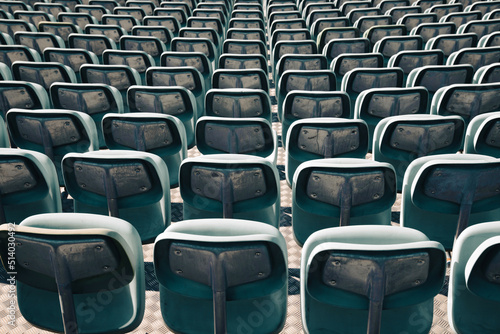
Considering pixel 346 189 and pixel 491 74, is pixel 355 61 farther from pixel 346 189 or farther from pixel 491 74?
pixel 346 189

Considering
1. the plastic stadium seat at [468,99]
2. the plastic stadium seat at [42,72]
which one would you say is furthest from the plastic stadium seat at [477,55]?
the plastic stadium seat at [42,72]

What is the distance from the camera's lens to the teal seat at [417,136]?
239 cm

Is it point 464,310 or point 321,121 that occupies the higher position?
point 321,121

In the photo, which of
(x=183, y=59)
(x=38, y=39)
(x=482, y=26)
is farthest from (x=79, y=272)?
(x=482, y=26)

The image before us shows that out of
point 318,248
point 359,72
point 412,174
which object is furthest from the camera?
point 359,72

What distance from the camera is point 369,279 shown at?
1.41m

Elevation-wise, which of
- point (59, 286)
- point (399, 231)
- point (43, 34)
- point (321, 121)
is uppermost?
point (43, 34)

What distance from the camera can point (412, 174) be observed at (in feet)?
6.64

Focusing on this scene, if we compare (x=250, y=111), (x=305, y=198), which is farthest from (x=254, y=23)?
(x=305, y=198)

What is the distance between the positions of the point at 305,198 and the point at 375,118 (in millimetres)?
1366

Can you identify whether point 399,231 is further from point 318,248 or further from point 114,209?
point 114,209

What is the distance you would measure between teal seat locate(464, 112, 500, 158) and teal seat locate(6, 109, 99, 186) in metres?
2.34

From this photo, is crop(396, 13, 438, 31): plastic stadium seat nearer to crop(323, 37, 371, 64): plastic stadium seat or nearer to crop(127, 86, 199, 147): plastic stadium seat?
crop(323, 37, 371, 64): plastic stadium seat

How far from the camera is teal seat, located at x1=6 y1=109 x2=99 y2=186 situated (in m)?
2.50
